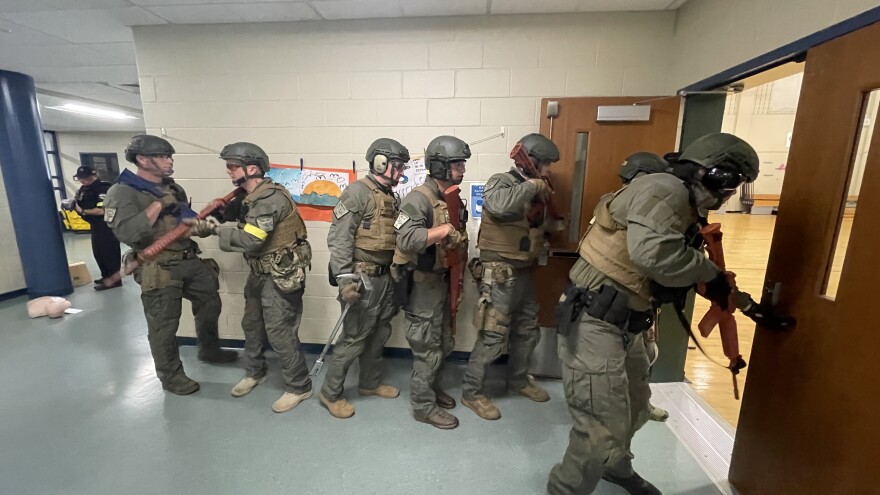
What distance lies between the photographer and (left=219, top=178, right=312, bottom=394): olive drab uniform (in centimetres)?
240

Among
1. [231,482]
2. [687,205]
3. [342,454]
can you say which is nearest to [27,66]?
[231,482]

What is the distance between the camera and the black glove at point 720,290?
1573 millimetres

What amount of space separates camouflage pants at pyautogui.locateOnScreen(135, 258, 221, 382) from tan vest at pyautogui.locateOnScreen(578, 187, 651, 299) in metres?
2.78

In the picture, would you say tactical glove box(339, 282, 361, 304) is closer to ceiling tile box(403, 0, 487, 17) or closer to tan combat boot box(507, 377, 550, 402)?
tan combat boot box(507, 377, 550, 402)

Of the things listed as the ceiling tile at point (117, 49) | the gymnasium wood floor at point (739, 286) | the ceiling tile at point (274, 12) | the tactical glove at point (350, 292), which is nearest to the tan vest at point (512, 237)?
the tactical glove at point (350, 292)

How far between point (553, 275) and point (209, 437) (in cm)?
257

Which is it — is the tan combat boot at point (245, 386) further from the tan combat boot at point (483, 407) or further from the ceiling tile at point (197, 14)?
the ceiling tile at point (197, 14)

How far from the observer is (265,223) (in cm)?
238

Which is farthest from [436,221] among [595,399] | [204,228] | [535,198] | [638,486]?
[638,486]

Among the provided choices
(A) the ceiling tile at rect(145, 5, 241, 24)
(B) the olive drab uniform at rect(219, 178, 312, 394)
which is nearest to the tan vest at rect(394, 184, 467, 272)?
(B) the olive drab uniform at rect(219, 178, 312, 394)

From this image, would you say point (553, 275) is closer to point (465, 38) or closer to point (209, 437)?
point (465, 38)

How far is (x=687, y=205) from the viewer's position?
1448 millimetres

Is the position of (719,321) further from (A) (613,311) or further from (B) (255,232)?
(B) (255,232)

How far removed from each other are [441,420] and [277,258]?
4.98ft
